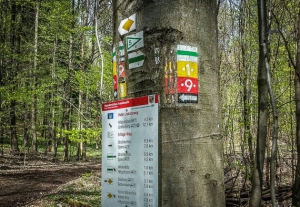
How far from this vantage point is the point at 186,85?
129 cm

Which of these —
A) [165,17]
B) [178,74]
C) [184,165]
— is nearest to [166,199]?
[184,165]

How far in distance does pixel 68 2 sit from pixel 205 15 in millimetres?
15556

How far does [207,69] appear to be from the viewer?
4.36 feet

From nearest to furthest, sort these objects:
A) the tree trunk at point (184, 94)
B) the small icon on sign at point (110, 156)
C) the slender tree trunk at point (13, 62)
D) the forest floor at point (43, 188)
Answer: the tree trunk at point (184, 94) → the small icon on sign at point (110, 156) → the forest floor at point (43, 188) → the slender tree trunk at point (13, 62)

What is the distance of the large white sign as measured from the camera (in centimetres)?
130

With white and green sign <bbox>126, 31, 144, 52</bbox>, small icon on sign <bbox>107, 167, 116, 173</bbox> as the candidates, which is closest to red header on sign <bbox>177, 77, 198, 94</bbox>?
white and green sign <bbox>126, 31, 144, 52</bbox>

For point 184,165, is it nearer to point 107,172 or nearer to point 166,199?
point 166,199

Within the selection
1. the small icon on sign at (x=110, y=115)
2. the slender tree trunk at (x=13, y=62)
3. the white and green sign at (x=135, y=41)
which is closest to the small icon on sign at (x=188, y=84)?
the white and green sign at (x=135, y=41)

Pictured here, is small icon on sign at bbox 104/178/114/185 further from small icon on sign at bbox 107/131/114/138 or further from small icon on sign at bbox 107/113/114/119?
small icon on sign at bbox 107/113/114/119

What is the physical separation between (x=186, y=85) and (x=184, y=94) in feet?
0.14

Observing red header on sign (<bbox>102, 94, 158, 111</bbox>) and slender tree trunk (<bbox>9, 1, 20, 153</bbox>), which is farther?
slender tree trunk (<bbox>9, 1, 20, 153</bbox>)

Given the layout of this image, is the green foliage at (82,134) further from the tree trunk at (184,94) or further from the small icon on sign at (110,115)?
the tree trunk at (184,94)

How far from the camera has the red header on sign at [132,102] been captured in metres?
1.29

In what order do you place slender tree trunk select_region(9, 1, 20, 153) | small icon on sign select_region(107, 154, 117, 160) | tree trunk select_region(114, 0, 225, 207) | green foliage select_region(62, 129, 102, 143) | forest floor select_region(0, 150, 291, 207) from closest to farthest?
1. tree trunk select_region(114, 0, 225, 207)
2. small icon on sign select_region(107, 154, 117, 160)
3. forest floor select_region(0, 150, 291, 207)
4. green foliage select_region(62, 129, 102, 143)
5. slender tree trunk select_region(9, 1, 20, 153)
